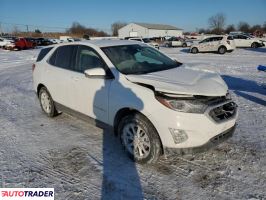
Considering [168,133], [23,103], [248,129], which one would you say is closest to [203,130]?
[168,133]

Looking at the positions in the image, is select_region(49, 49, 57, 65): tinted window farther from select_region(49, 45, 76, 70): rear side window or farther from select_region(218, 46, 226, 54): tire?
select_region(218, 46, 226, 54): tire

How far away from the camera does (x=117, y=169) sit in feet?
12.6

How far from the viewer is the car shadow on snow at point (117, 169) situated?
3277 millimetres

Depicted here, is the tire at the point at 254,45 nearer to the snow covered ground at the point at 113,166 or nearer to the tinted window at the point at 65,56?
the snow covered ground at the point at 113,166

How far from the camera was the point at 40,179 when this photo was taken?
3.61m

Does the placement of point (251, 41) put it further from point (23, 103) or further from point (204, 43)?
point (23, 103)

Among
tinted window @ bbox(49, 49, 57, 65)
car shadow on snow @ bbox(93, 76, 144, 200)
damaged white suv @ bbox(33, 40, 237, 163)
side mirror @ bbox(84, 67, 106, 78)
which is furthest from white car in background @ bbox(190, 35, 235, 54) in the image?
side mirror @ bbox(84, 67, 106, 78)

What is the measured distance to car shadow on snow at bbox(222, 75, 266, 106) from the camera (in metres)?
7.21

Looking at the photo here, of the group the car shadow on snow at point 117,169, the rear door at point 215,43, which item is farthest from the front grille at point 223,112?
the rear door at point 215,43

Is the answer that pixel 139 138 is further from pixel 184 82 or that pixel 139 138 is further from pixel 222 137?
pixel 222 137

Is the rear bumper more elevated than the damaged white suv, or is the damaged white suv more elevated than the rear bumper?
the damaged white suv

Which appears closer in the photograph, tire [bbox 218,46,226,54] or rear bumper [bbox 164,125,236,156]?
rear bumper [bbox 164,125,236,156]

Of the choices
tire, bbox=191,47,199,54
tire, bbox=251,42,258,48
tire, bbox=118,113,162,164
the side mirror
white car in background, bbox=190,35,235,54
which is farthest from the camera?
tire, bbox=251,42,258,48

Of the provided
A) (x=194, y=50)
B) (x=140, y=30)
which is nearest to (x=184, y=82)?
(x=194, y=50)
